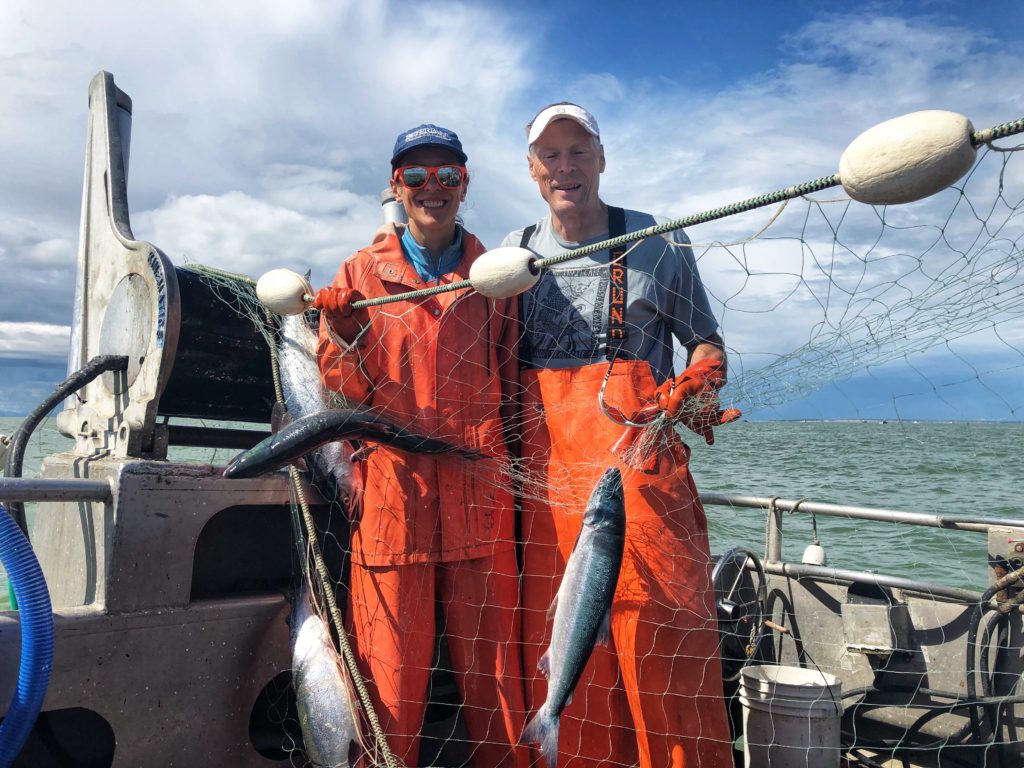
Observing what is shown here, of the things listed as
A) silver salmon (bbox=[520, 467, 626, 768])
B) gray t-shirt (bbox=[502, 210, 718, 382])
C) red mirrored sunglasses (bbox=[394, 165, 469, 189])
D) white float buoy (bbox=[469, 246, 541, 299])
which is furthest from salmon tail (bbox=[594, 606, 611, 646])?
red mirrored sunglasses (bbox=[394, 165, 469, 189])

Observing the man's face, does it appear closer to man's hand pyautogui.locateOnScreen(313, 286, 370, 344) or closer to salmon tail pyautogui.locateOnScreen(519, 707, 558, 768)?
man's hand pyautogui.locateOnScreen(313, 286, 370, 344)

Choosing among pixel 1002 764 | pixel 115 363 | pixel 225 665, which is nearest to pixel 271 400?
pixel 115 363

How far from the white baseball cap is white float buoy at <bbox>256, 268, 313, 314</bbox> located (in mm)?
1415

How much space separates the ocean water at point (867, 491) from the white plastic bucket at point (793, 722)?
7.69 ft

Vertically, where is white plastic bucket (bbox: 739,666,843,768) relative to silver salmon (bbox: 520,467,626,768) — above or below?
below

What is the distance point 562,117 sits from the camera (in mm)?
3699

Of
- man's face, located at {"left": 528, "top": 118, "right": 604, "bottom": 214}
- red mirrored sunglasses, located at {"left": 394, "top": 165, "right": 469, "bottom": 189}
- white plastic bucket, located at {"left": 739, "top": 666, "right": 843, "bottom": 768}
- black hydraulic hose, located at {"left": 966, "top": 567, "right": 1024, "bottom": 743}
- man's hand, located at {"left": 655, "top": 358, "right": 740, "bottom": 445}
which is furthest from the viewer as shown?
black hydraulic hose, located at {"left": 966, "top": 567, "right": 1024, "bottom": 743}

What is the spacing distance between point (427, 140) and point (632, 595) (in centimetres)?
237

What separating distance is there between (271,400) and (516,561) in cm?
203

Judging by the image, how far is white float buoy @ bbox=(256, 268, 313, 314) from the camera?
329 cm

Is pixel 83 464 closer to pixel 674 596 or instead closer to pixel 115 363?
pixel 115 363

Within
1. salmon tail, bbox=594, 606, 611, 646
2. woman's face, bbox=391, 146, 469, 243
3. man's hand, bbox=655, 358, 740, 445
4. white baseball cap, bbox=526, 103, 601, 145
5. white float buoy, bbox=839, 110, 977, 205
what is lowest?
salmon tail, bbox=594, 606, 611, 646

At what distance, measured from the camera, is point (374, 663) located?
327 centimetres

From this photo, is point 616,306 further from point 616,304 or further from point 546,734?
point 546,734
